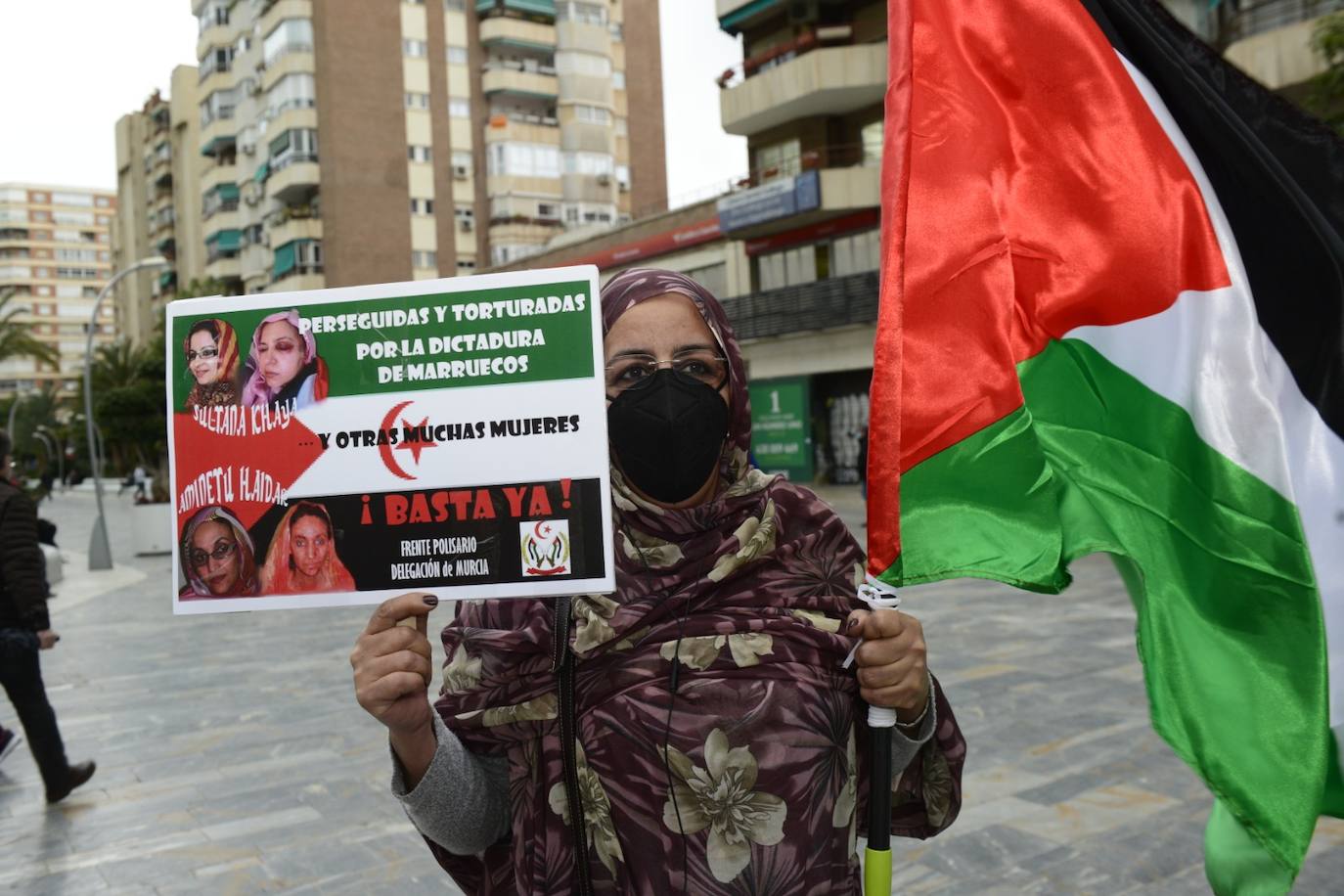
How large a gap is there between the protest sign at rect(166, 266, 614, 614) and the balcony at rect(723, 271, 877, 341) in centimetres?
2630

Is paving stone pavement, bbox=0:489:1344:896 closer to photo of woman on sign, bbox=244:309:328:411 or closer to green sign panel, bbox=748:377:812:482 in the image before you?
photo of woman on sign, bbox=244:309:328:411

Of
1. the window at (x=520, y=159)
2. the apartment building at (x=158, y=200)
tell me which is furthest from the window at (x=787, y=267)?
the apartment building at (x=158, y=200)

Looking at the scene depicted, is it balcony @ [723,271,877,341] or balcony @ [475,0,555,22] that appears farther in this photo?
balcony @ [475,0,555,22]

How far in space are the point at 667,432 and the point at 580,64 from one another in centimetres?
5609

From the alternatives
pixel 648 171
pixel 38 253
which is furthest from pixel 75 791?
pixel 38 253

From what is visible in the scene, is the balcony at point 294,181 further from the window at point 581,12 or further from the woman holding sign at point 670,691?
the woman holding sign at point 670,691

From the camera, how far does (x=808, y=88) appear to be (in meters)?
28.7

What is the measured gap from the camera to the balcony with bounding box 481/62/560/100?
176ft

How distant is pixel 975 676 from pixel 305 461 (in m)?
6.69

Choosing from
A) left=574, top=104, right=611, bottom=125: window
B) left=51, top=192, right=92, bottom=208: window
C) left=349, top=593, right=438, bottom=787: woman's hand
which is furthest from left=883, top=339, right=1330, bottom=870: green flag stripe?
left=51, top=192, right=92, bottom=208: window

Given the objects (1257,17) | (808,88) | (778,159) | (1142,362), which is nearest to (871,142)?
(808,88)

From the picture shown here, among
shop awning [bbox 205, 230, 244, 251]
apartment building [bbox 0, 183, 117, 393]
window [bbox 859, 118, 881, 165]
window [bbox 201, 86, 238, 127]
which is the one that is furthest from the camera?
apartment building [bbox 0, 183, 117, 393]

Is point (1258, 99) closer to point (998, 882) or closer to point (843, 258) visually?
point (998, 882)

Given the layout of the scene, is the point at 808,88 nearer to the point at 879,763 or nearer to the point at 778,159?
the point at 778,159
